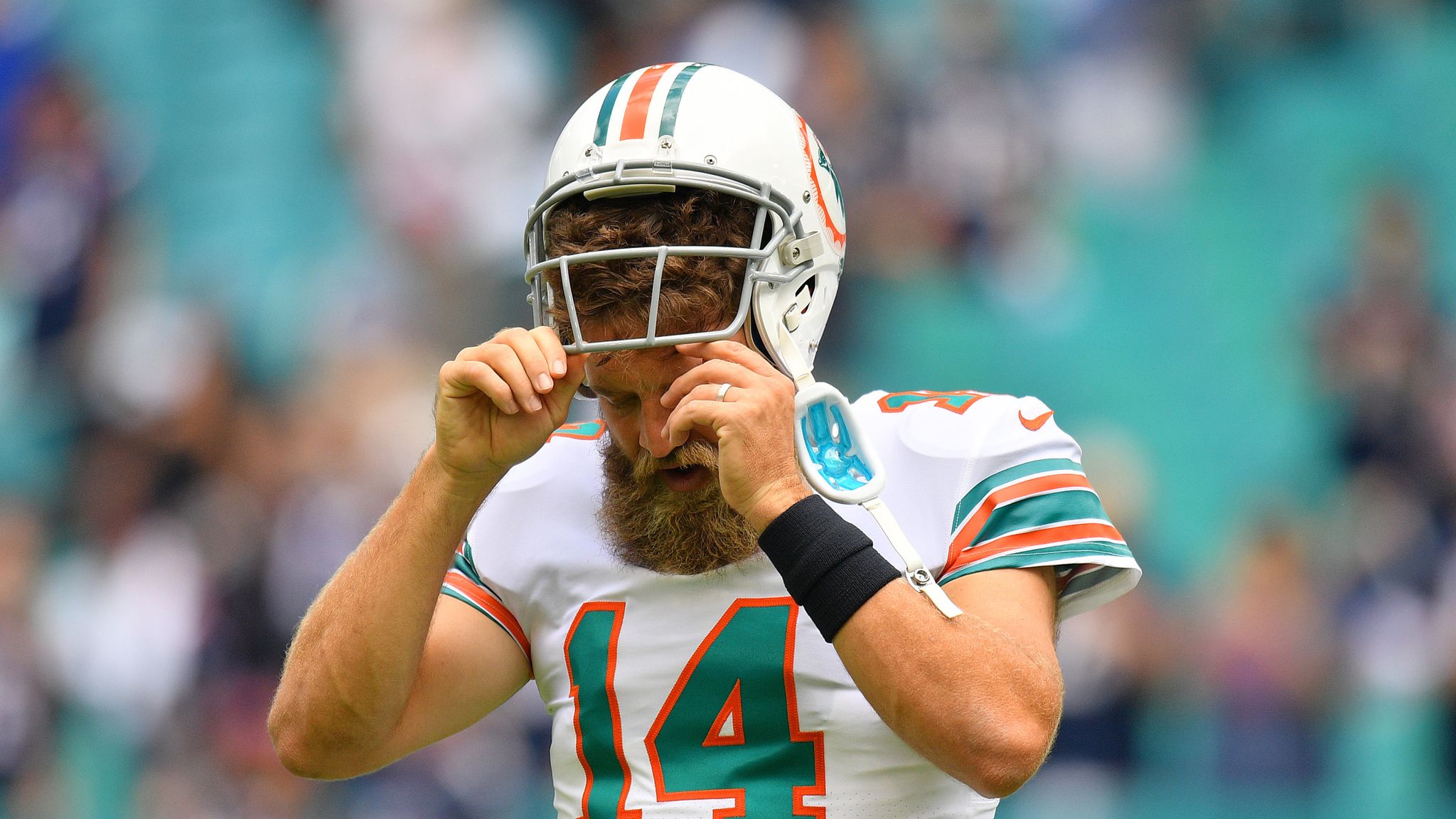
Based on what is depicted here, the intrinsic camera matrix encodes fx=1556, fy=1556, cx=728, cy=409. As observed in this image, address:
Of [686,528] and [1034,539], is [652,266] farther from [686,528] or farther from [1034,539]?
[1034,539]

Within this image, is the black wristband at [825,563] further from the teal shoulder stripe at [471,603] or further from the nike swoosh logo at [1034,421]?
the teal shoulder stripe at [471,603]

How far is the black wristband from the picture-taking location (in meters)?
1.74

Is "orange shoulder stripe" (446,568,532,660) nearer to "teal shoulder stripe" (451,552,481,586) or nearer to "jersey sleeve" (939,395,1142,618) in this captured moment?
"teal shoulder stripe" (451,552,481,586)

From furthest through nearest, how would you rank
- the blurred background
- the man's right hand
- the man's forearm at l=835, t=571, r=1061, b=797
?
the blurred background < the man's right hand < the man's forearm at l=835, t=571, r=1061, b=797

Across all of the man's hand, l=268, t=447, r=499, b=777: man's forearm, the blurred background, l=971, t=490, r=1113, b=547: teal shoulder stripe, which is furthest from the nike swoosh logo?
the blurred background

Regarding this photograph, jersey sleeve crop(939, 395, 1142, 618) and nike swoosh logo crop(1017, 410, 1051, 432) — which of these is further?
nike swoosh logo crop(1017, 410, 1051, 432)

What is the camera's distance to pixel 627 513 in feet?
6.92

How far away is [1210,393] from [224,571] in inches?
160

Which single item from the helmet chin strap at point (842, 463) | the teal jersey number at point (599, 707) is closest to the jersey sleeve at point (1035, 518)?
the helmet chin strap at point (842, 463)

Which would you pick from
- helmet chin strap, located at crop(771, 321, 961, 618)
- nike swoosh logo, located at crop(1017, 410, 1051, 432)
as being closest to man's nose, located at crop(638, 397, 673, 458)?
helmet chin strap, located at crop(771, 321, 961, 618)

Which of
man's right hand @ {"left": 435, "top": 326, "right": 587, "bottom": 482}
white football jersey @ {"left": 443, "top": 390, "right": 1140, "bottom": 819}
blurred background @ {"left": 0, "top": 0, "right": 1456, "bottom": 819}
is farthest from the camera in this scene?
blurred background @ {"left": 0, "top": 0, "right": 1456, "bottom": 819}

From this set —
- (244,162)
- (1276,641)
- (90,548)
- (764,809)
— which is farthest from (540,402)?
(244,162)

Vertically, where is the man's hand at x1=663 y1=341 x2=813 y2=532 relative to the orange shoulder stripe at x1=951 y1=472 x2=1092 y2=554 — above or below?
above

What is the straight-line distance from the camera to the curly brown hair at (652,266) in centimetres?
194
